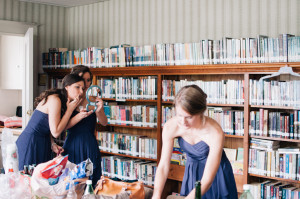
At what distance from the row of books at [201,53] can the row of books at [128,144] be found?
91 cm

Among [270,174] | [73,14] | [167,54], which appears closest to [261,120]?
[270,174]

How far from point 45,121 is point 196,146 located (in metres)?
A: 1.50

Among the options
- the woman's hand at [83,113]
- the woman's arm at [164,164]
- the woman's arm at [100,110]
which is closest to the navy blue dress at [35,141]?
the woman's hand at [83,113]

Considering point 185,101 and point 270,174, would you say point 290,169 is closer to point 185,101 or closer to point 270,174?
point 270,174

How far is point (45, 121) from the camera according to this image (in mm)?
3367

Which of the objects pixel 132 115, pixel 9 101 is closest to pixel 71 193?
pixel 132 115

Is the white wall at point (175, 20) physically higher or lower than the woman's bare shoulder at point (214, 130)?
higher

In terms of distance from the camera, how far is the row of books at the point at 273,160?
12.2 feet

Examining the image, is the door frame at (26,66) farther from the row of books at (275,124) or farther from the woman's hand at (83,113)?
the row of books at (275,124)

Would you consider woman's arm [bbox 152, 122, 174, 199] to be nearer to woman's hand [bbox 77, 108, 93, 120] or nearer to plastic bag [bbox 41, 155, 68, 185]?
plastic bag [bbox 41, 155, 68, 185]

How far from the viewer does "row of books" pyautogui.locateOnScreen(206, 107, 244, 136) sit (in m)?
4.04

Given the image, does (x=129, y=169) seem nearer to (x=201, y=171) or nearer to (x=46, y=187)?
(x=201, y=171)

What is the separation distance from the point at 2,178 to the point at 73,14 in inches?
176

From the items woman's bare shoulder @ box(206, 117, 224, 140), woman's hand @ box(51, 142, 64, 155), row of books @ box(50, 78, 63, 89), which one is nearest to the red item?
woman's bare shoulder @ box(206, 117, 224, 140)
